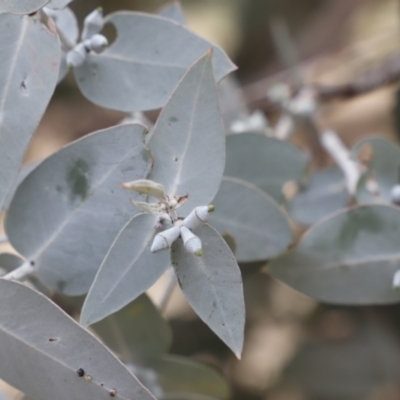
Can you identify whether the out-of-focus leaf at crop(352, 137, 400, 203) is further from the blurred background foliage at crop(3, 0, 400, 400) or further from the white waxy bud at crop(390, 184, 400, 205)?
the blurred background foliage at crop(3, 0, 400, 400)

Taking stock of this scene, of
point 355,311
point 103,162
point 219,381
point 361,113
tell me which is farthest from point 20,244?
point 361,113

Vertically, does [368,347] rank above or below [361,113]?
below

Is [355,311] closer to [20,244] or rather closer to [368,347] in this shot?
[368,347]

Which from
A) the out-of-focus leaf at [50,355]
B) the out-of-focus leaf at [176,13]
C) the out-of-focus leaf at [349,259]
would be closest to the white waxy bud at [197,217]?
the out-of-focus leaf at [50,355]

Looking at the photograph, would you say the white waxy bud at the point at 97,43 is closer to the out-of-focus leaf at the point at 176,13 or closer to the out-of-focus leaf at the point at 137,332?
the out-of-focus leaf at the point at 176,13

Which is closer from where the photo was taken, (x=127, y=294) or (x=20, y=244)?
(x=127, y=294)

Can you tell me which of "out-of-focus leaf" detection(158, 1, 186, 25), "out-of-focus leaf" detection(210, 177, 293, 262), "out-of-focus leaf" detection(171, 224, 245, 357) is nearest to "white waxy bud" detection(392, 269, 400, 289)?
"out-of-focus leaf" detection(210, 177, 293, 262)

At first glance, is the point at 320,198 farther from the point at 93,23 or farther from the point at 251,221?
the point at 93,23
